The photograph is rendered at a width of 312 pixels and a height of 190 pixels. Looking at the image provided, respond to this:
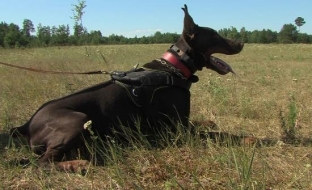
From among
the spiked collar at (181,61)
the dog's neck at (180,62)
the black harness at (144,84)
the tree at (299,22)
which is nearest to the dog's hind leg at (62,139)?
the black harness at (144,84)

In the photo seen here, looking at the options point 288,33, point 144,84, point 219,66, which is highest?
point 288,33

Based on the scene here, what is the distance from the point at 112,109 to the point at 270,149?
5.09ft

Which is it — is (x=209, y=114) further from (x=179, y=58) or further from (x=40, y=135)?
(x=40, y=135)

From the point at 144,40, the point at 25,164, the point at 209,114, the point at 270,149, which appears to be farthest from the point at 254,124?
the point at 144,40

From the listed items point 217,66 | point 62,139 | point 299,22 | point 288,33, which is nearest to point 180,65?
point 217,66

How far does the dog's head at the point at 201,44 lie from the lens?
3.87m

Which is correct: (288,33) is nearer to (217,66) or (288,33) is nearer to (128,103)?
(217,66)

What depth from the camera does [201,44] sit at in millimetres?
3910

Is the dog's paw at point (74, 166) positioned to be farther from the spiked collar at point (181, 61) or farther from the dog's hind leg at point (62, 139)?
the spiked collar at point (181, 61)

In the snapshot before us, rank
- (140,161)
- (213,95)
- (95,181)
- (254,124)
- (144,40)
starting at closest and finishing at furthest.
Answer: (95,181) → (140,161) → (254,124) → (213,95) → (144,40)

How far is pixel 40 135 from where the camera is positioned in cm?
310

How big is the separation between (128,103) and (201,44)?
1129 mm

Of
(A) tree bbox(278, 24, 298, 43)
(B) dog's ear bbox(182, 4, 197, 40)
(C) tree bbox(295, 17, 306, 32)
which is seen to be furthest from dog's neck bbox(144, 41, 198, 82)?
(C) tree bbox(295, 17, 306, 32)

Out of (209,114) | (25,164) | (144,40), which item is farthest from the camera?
(144,40)
